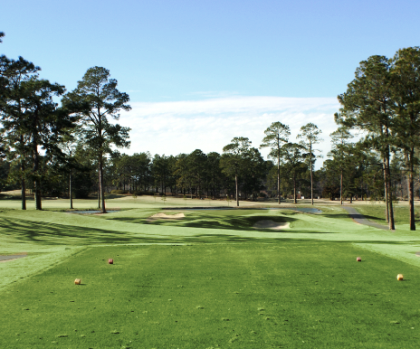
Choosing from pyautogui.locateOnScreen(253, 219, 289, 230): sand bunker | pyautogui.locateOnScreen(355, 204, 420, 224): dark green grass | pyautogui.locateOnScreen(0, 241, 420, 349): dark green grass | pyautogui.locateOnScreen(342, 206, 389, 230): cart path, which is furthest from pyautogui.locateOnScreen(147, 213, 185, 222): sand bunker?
pyautogui.locateOnScreen(0, 241, 420, 349): dark green grass

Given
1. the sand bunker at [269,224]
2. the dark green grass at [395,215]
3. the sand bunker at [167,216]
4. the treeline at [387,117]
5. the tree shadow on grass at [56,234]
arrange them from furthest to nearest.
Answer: the dark green grass at [395,215]
the sand bunker at [167,216]
the sand bunker at [269,224]
the treeline at [387,117]
the tree shadow on grass at [56,234]

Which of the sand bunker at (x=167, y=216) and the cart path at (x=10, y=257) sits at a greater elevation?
the cart path at (x=10, y=257)

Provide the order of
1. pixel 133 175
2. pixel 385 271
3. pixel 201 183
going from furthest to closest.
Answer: pixel 133 175 < pixel 201 183 < pixel 385 271

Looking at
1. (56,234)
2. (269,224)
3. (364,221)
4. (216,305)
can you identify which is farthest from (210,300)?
(364,221)

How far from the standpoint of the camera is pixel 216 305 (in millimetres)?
6980

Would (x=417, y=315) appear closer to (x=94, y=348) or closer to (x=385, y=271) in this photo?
(x=385, y=271)

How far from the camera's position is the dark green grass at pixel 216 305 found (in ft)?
18.1

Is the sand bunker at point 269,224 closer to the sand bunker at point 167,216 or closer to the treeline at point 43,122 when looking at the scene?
the sand bunker at point 167,216

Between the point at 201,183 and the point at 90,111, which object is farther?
the point at 201,183

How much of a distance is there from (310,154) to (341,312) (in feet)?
244

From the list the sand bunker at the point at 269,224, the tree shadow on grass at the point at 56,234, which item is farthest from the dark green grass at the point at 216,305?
the sand bunker at the point at 269,224

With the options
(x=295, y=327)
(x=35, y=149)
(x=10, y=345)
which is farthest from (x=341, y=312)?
(x=35, y=149)

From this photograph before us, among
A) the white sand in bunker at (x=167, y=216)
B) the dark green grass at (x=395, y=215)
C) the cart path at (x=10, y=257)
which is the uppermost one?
the cart path at (x=10, y=257)

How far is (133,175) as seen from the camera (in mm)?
128250
